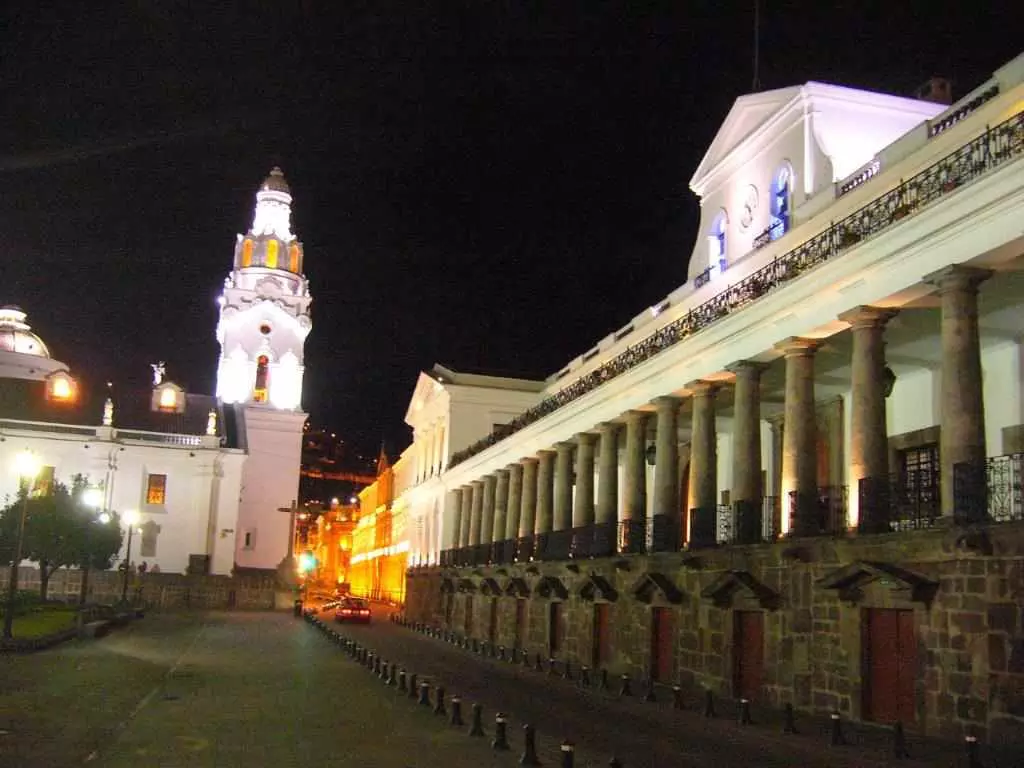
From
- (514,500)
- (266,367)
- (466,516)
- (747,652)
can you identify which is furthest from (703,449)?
(266,367)

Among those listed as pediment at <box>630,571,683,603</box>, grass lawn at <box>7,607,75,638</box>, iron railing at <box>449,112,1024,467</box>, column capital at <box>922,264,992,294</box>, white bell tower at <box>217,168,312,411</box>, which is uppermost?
white bell tower at <box>217,168,312,411</box>

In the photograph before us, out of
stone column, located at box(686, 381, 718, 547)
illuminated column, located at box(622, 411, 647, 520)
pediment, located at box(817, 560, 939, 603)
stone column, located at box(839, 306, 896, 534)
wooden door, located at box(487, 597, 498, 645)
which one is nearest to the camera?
pediment, located at box(817, 560, 939, 603)

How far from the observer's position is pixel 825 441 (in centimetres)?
3011

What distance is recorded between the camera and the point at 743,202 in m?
33.4

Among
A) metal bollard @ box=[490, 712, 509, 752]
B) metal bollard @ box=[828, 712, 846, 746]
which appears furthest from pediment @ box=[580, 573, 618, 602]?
metal bollard @ box=[490, 712, 509, 752]

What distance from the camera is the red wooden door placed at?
2247 centimetres

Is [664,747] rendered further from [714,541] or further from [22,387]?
[22,387]

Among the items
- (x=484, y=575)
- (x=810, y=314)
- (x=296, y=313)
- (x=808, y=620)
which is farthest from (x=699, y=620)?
(x=296, y=313)

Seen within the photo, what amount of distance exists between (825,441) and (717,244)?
8805mm

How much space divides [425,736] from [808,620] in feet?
26.4

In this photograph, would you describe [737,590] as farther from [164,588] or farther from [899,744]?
[164,588]

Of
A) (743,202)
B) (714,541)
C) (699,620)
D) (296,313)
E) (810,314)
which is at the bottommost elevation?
(699,620)

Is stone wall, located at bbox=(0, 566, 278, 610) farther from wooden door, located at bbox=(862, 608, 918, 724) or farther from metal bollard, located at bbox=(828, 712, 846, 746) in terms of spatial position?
metal bollard, located at bbox=(828, 712, 846, 746)

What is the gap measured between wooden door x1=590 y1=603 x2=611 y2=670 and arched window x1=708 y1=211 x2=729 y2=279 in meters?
11.8
